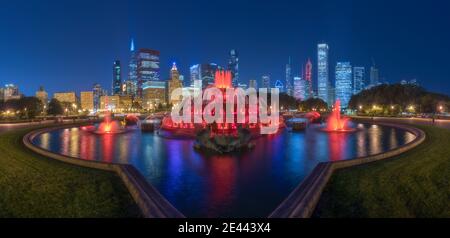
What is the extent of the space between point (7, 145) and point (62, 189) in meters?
13.1

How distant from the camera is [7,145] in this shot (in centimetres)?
2342

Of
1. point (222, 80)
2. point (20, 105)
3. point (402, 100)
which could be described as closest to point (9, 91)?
point (20, 105)

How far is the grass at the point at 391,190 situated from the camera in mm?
11336

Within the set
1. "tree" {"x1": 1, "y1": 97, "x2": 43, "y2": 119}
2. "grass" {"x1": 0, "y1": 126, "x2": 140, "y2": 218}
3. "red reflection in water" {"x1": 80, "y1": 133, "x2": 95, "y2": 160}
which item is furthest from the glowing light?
"tree" {"x1": 1, "y1": 97, "x2": 43, "y2": 119}

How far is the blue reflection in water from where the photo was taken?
39.9ft

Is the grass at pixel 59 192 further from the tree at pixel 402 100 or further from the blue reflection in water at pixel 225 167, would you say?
the tree at pixel 402 100

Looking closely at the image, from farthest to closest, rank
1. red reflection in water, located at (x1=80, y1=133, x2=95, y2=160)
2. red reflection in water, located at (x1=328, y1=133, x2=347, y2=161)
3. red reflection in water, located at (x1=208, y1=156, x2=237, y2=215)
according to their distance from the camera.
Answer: red reflection in water, located at (x1=80, y1=133, x2=95, y2=160)
red reflection in water, located at (x1=328, y1=133, x2=347, y2=161)
red reflection in water, located at (x1=208, y1=156, x2=237, y2=215)

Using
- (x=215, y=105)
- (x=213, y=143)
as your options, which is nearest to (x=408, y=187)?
(x=213, y=143)

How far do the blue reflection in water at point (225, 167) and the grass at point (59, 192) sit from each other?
1.87 m

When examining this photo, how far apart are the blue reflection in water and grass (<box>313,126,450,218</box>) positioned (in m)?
1.86

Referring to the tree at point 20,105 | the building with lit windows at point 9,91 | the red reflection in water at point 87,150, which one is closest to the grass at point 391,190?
the red reflection in water at point 87,150

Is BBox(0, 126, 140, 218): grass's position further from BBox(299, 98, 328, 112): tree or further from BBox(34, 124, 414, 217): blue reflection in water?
BBox(299, 98, 328, 112): tree
